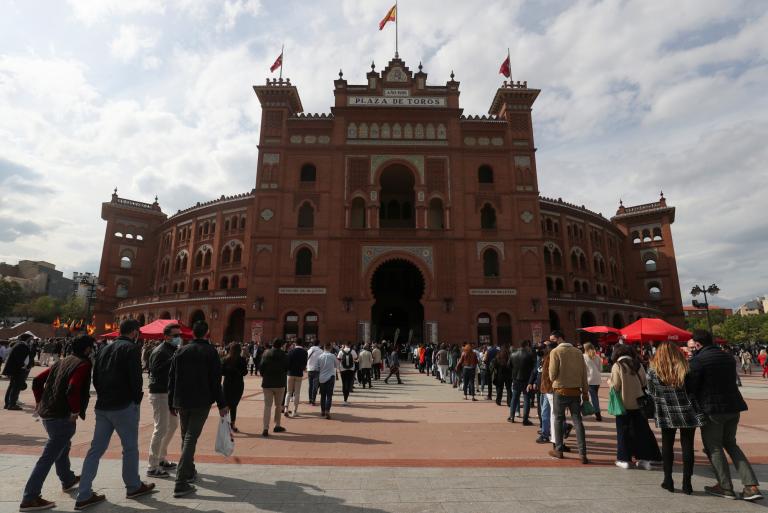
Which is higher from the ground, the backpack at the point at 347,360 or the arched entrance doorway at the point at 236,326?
the arched entrance doorway at the point at 236,326

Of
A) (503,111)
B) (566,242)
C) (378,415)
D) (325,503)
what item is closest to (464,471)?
(325,503)

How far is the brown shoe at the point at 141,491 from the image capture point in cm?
498

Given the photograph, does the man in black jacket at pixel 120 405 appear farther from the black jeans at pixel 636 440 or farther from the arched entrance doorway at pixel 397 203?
the arched entrance doorway at pixel 397 203

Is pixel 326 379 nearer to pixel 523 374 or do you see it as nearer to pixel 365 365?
pixel 523 374

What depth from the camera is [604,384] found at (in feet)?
63.8

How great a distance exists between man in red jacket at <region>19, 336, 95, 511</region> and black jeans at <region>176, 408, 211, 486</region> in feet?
3.86

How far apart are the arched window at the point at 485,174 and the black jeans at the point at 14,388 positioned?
1208 inches

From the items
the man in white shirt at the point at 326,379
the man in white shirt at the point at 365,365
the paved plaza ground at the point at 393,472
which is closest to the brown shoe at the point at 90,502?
the paved plaza ground at the point at 393,472

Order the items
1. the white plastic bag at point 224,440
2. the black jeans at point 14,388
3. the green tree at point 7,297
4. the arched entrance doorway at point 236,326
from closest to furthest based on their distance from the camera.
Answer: the white plastic bag at point 224,440 → the black jeans at point 14,388 → the arched entrance doorway at point 236,326 → the green tree at point 7,297

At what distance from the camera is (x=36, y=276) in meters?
103

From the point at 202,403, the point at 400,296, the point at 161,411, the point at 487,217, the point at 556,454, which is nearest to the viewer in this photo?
the point at 202,403

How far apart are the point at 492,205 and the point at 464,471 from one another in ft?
97.3

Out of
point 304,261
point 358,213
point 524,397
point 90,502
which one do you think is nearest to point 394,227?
point 358,213

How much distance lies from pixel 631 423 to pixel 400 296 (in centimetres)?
3207
